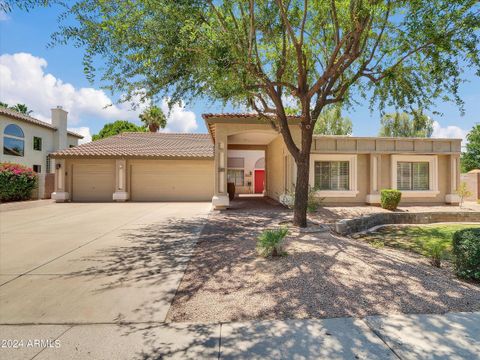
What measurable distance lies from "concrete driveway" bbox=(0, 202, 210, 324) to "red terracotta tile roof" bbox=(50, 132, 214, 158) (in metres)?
9.57

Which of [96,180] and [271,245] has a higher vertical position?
[96,180]

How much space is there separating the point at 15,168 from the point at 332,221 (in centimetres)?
1825

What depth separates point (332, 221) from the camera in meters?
10.8

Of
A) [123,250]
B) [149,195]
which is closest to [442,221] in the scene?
[123,250]

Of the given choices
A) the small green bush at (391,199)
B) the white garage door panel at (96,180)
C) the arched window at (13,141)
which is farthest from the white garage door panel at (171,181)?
the arched window at (13,141)

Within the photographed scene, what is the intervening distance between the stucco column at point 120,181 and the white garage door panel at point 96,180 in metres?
0.57

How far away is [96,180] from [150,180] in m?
3.78

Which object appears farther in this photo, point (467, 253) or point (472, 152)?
point (472, 152)

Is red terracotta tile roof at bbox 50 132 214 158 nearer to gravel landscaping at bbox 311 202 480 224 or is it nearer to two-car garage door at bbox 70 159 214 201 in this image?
two-car garage door at bbox 70 159 214 201

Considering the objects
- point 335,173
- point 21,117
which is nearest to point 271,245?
point 335,173

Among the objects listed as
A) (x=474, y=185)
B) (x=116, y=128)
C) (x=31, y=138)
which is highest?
(x=116, y=128)

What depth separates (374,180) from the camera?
51.0ft

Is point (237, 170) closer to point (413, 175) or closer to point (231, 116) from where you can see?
point (231, 116)

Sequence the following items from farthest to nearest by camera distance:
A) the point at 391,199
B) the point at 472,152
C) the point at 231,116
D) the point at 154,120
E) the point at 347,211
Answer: the point at 472,152 < the point at 154,120 < the point at 391,199 < the point at 347,211 < the point at 231,116
